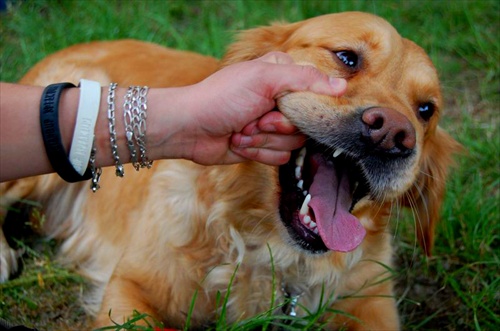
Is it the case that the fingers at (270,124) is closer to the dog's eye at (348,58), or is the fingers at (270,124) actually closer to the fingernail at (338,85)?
the fingernail at (338,85)

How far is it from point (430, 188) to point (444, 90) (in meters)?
1.73

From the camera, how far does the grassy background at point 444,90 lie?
3.01 metres

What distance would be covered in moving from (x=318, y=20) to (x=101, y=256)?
1.61 meters

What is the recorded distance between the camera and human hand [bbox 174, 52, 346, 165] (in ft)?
7.04

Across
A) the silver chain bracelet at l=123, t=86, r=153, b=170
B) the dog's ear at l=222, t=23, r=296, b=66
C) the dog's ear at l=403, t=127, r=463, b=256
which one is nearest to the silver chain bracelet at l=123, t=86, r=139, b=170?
the silver chain bracelet at l=123, t=86, r=153, b=170

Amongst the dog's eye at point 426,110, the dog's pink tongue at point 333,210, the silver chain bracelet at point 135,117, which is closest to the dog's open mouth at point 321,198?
the dog's pink tongue at point 333,210

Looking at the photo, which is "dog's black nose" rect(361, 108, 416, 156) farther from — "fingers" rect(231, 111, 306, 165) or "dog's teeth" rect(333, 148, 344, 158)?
"fingers" rect(231, 111, 306, 165)

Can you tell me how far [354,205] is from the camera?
2.51 metres

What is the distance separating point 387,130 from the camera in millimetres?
2131

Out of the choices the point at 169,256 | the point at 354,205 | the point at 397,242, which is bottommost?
the point at 397,242

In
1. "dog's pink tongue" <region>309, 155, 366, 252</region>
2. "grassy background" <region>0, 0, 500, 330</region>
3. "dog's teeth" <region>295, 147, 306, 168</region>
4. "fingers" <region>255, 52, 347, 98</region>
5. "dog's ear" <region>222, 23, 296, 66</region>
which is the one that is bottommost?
"grassy background" <region>0, 0, 500, 330</region>

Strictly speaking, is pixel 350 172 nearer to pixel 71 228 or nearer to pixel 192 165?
pixel 192 165

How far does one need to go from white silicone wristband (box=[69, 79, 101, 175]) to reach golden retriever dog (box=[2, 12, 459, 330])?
0.62 m

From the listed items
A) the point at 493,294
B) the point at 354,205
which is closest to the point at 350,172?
the point at 354,205
